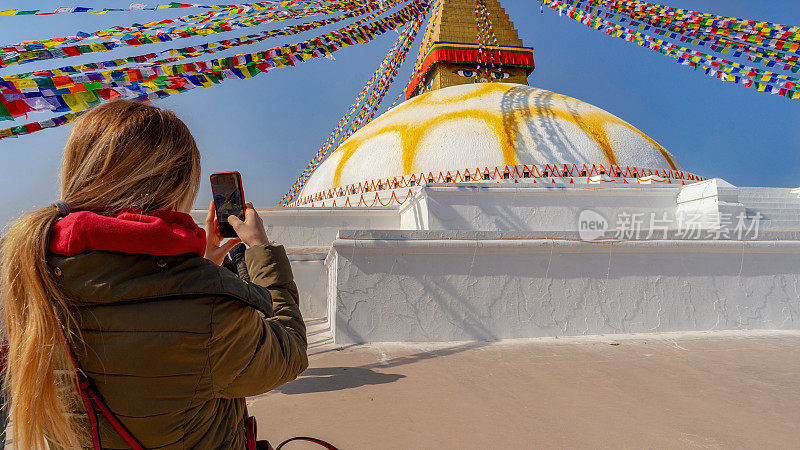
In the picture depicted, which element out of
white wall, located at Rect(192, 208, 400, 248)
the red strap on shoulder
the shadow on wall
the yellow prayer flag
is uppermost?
the yellow prayer flag

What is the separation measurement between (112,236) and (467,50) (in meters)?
11.4

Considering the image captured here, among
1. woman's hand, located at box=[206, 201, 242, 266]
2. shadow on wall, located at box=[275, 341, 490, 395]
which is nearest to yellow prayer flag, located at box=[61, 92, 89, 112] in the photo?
shadow on wall, located at box=[275, 341, 490, 395]

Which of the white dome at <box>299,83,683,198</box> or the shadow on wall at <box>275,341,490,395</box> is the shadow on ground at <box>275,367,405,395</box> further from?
the white dome at <box>299,83,683,198</box>

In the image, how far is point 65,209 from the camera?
30.5 inches

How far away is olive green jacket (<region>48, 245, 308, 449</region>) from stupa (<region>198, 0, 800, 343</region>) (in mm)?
3167

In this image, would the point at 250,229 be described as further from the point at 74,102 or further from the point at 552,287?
the point at 552,287

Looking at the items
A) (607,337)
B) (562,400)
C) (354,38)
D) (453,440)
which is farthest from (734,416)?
(354,38)

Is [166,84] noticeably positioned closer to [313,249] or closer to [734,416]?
[313,249]

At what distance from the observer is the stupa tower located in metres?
11.0

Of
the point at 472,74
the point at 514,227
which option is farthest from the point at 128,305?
the point at 472,74

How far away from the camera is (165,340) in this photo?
754 mm

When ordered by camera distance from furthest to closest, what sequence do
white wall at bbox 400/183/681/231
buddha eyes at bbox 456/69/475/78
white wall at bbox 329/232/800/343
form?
buddha eyes at bbox 456/69/475/78, white wall at bbox 400/183/681/231, white wall at bbox 329/232/800/343

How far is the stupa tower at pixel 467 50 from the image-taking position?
1102 centimetres

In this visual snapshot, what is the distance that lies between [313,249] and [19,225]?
5.38m
